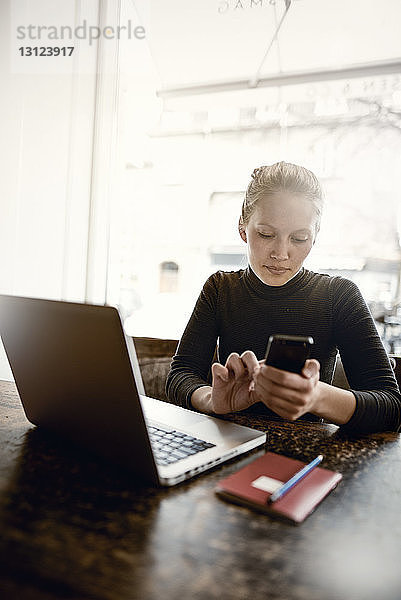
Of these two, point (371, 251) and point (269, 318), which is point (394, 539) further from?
point (371, 251)

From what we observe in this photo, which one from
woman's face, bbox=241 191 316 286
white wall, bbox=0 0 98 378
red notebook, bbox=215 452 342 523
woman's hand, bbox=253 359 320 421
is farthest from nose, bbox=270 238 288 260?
white wall, bbox=0 0 98 378

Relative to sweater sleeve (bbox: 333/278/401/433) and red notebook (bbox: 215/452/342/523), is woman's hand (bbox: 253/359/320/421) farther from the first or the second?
sweater sleeve (bbox: 333/278/401/433)

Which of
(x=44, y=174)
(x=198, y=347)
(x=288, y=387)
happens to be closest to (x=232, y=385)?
(x=288, y=387)

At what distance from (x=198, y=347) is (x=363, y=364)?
450 millimetres

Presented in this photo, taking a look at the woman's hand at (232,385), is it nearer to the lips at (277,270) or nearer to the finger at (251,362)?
the finger at (251,362)

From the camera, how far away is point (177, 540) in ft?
1.62

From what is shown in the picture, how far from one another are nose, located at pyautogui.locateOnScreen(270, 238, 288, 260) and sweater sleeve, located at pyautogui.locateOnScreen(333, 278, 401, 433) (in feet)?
0.69

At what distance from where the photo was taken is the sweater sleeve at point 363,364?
94cm

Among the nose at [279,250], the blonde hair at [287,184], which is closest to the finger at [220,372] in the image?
the nose at [279,250]

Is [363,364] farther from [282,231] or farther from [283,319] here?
[282,231]

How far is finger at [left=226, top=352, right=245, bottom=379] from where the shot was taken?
0.86 meters

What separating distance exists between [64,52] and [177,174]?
68.5 inches

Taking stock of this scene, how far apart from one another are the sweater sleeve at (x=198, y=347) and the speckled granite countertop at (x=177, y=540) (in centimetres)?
50

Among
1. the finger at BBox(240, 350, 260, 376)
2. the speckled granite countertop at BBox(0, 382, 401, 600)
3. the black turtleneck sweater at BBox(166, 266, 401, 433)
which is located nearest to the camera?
the speckled granite countertop at BBox(0, 382, 401, 600)
